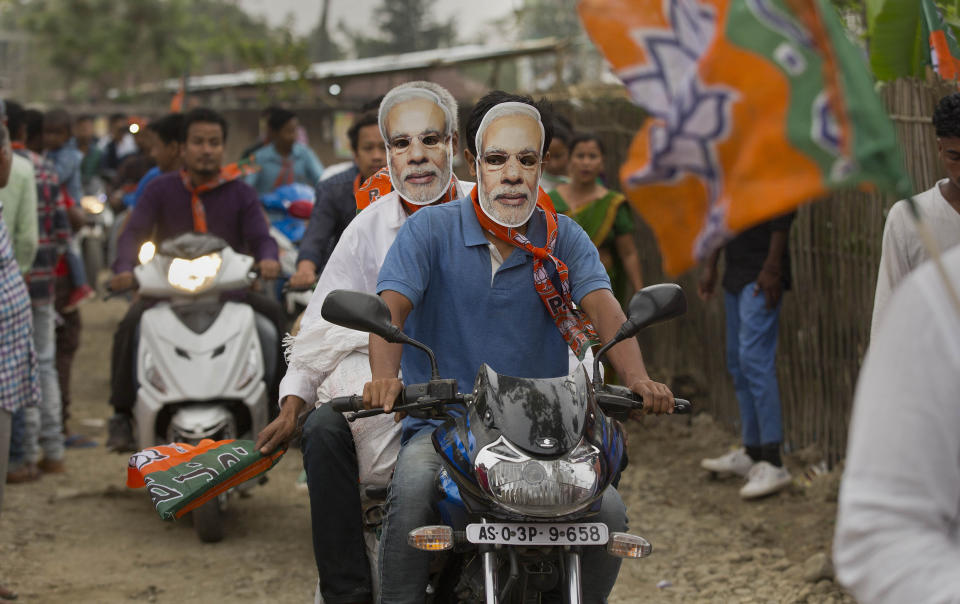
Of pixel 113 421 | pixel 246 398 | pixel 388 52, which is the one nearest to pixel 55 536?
pixel 113 421

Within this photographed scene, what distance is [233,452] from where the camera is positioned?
4277 millimetres

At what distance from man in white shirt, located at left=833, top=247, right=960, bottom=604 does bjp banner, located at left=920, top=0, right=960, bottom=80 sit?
339cm

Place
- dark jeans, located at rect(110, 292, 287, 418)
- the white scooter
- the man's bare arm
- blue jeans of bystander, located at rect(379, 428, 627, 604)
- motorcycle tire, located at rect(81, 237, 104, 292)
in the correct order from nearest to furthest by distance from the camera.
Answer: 1. blue jeans of bystander, located at rect(379, 428, 627, 604)
2. the man's bare arm
3. the white scooter
4. dark jeans, located at rect(110, 292, 287, 418)
5. motorcycle tire, located at rect(81, 237, 104, 292)

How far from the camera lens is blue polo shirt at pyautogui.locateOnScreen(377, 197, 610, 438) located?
3.67 meters

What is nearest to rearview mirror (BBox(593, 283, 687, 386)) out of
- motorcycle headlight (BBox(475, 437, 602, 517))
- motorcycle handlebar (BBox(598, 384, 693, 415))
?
motorcycle handlebar (BBox(598, 384, 693, 415))

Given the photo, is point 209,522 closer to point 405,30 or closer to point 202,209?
point 202,209

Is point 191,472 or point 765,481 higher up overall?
point 191,472

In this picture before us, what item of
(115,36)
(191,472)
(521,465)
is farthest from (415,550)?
(115,36)

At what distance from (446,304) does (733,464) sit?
4.02m

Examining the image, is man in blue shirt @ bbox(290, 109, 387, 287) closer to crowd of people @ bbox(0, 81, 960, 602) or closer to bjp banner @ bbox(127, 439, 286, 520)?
crowd of people @ bbox(0, 81, 960, 602)

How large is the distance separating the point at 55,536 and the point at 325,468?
11.0ft

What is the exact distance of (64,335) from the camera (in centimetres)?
888

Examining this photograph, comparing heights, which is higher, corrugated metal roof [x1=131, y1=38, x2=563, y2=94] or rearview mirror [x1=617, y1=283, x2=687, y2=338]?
corrugated metal roof [x1=131, y1=38, x2=563, y2=94]

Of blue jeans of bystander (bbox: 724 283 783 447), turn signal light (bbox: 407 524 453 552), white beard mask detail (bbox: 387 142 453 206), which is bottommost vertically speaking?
blue jeans of bystander (bbox: 724 283 783 447)
